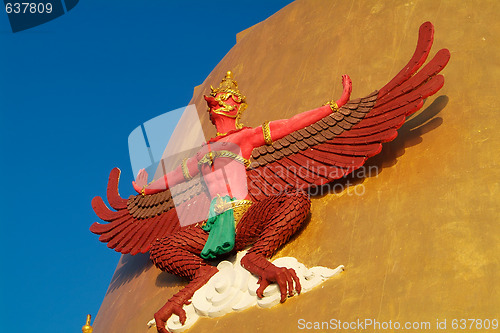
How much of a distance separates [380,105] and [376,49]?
153 centimetres

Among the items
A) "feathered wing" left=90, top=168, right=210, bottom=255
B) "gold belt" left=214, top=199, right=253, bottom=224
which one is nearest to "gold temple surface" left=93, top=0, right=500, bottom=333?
"feathered wing" left=90, top=168, right=210, bottom=255

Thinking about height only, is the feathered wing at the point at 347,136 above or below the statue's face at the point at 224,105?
below

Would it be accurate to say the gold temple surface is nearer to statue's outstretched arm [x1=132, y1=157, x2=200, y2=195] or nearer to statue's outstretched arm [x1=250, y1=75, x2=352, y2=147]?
statue's outstretched arm [x1=250, y1=75, x2=352, y2=147]

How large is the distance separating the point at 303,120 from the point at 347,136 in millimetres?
499

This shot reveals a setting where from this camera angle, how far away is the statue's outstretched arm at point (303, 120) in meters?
6.75

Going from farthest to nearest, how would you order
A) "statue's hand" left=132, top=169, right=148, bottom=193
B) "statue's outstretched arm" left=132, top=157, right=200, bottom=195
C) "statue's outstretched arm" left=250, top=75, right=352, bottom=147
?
"statue's hand" left=132, top=169, right=148, bottom=193
"statue's outstretched arm" left=132, top=157, right=200, bottom=195
"statue's outstretched arm" left=250, top=75, right=352, bottom=147

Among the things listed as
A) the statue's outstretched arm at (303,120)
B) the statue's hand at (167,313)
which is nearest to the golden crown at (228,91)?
the statue's outstretched arm at (303,120)

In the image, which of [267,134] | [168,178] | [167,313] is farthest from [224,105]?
[167,313]

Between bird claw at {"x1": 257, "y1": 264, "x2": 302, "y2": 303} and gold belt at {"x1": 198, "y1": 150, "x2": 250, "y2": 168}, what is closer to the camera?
bird claw at {"x1": 257, "y1": 264, "x2": 302, "y2": 303}

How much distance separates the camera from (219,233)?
6430 mm

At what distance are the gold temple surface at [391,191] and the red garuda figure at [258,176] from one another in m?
0.26

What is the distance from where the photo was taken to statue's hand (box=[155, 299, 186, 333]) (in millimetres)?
5988
